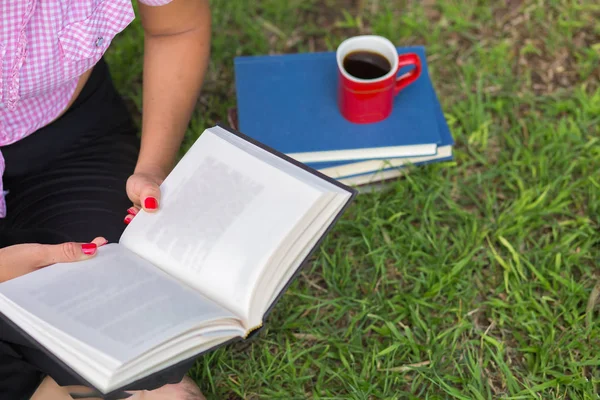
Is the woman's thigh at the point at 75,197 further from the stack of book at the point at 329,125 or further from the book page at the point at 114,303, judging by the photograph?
the stack of book at the point at 329,125

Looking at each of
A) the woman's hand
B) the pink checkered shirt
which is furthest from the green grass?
the pink checkered shirt

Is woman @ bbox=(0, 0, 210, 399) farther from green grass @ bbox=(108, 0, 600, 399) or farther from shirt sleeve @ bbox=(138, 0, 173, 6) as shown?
green grass @ bbox=(108, 0, 600, 399)

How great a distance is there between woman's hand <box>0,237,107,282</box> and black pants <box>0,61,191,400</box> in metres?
0.15

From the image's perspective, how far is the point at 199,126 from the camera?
2078mm

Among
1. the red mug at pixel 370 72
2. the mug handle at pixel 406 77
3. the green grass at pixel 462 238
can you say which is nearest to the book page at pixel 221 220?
the green grass at pixel 462 238

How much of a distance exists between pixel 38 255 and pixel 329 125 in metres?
0.92

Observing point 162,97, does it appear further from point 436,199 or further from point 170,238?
point 436,199

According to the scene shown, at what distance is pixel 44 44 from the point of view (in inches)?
49.1

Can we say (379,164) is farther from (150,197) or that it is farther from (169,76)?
(150,197)

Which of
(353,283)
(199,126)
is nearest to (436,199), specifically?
(353,283)

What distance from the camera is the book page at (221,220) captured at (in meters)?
1.13

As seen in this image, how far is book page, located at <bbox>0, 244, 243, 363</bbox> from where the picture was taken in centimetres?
105

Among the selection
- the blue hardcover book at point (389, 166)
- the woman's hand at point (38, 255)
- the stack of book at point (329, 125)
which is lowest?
the blue hardcover book at point (389, 166)

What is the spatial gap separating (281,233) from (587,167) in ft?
4.01
